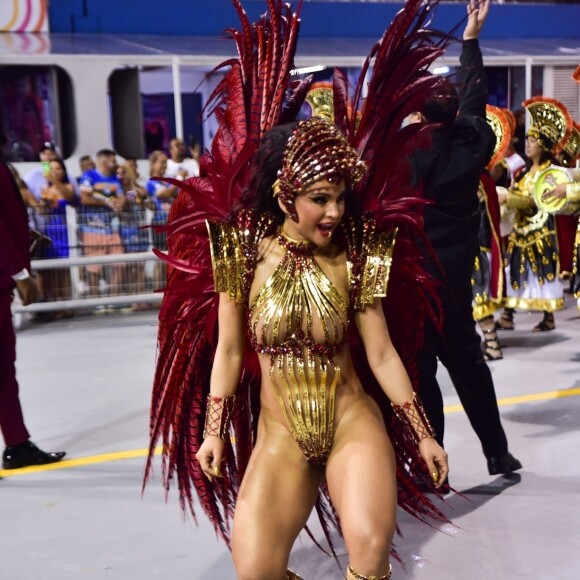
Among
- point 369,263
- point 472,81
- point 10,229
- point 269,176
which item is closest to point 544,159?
point 472,81

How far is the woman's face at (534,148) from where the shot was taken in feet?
24.3

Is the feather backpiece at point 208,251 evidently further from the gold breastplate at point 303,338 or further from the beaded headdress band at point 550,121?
the beaded headdress band at point 550,121

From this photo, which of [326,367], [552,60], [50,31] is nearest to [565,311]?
[552,60]

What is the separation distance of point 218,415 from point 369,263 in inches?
26.5

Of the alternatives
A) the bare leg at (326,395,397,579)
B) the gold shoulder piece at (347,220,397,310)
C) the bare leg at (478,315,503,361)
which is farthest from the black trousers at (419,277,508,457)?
the bare leg at (478,315,503,361)

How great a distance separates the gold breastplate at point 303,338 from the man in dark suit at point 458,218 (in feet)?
4.62

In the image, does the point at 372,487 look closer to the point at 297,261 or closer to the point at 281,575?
the point at 281,575

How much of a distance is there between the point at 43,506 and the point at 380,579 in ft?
7.97

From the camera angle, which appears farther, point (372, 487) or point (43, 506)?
point (43, 506)

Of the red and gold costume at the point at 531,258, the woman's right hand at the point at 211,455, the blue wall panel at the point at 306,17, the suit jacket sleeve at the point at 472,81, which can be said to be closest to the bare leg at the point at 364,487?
the woman's right hand at the point at 211,455

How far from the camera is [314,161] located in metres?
2.80

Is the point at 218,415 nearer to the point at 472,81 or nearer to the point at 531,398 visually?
the point at 472,81

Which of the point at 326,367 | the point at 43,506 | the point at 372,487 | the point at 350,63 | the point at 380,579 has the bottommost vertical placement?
the point at 43,506

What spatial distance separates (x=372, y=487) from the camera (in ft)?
9.06
